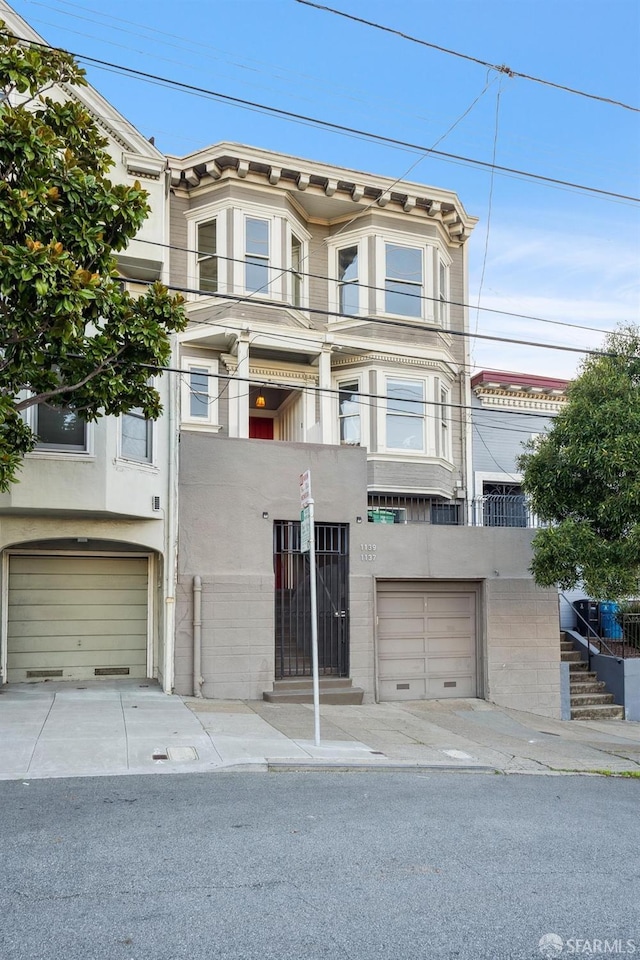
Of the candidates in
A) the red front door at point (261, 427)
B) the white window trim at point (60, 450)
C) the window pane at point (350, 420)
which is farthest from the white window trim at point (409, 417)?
the white window trim at point (60, 450)

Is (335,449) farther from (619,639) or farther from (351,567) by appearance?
(619,639)

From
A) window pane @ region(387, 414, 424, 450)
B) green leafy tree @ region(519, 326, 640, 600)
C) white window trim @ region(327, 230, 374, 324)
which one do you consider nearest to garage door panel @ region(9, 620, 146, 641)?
green leafy tree @ region(519, 326, 640, 600)

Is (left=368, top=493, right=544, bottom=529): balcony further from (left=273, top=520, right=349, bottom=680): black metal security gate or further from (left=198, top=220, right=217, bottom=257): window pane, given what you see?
(left=198, top=220, right=217, bottom=257): window pane

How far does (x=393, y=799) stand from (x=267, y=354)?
12.6 metres

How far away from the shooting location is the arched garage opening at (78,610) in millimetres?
12578

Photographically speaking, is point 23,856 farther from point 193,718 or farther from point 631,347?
point 631,347

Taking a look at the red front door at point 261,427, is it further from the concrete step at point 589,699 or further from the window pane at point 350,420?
the concrete step at point 589,699

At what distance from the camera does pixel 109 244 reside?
873 centimetres

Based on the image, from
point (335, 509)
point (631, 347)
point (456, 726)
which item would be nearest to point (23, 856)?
point (456, 726)

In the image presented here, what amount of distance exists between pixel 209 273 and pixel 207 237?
0.81 metres

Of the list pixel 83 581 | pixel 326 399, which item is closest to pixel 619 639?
pixel 326 399

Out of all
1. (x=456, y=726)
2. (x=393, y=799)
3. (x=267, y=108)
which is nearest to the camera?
(x=393, y=799)

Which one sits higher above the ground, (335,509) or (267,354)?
(267,354)

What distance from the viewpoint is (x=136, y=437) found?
1224cm
